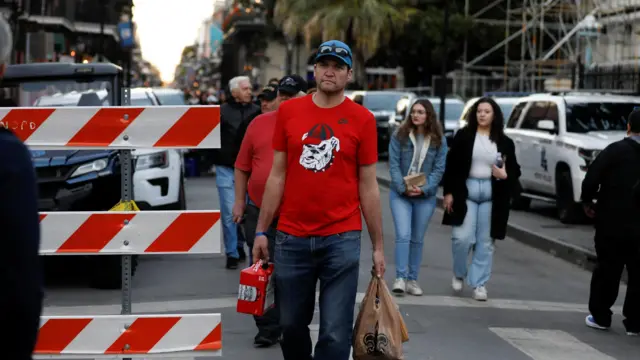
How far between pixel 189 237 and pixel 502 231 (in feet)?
15.1

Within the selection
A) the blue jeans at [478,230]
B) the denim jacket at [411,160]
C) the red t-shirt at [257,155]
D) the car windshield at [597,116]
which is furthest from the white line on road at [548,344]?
the car windshield at [597,116]

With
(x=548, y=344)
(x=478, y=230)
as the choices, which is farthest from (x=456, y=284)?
(x=548, y=344)

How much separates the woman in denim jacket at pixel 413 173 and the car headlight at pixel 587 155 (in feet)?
18.9

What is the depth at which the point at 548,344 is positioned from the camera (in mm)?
8102

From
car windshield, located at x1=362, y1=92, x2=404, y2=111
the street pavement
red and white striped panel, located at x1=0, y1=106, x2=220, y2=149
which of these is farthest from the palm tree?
red and white striped panel, located at x1=0, y1=106, x2=220, y2=149

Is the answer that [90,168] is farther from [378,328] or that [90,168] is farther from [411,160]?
[378,328]

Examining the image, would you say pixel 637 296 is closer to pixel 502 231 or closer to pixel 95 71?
pixel 502 231

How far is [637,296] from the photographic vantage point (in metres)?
8.71

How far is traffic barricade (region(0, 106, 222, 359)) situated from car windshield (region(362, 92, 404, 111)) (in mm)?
26789

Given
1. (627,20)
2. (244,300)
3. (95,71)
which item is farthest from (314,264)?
(627,20)

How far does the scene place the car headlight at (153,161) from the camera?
1230 centimetres

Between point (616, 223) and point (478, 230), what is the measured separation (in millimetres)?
1679

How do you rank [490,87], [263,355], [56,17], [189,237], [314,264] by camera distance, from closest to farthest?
[314,264]
[189,237]
[263,355]
[490,87]
[56,17]

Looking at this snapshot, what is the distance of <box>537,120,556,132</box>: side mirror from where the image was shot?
1605cm
